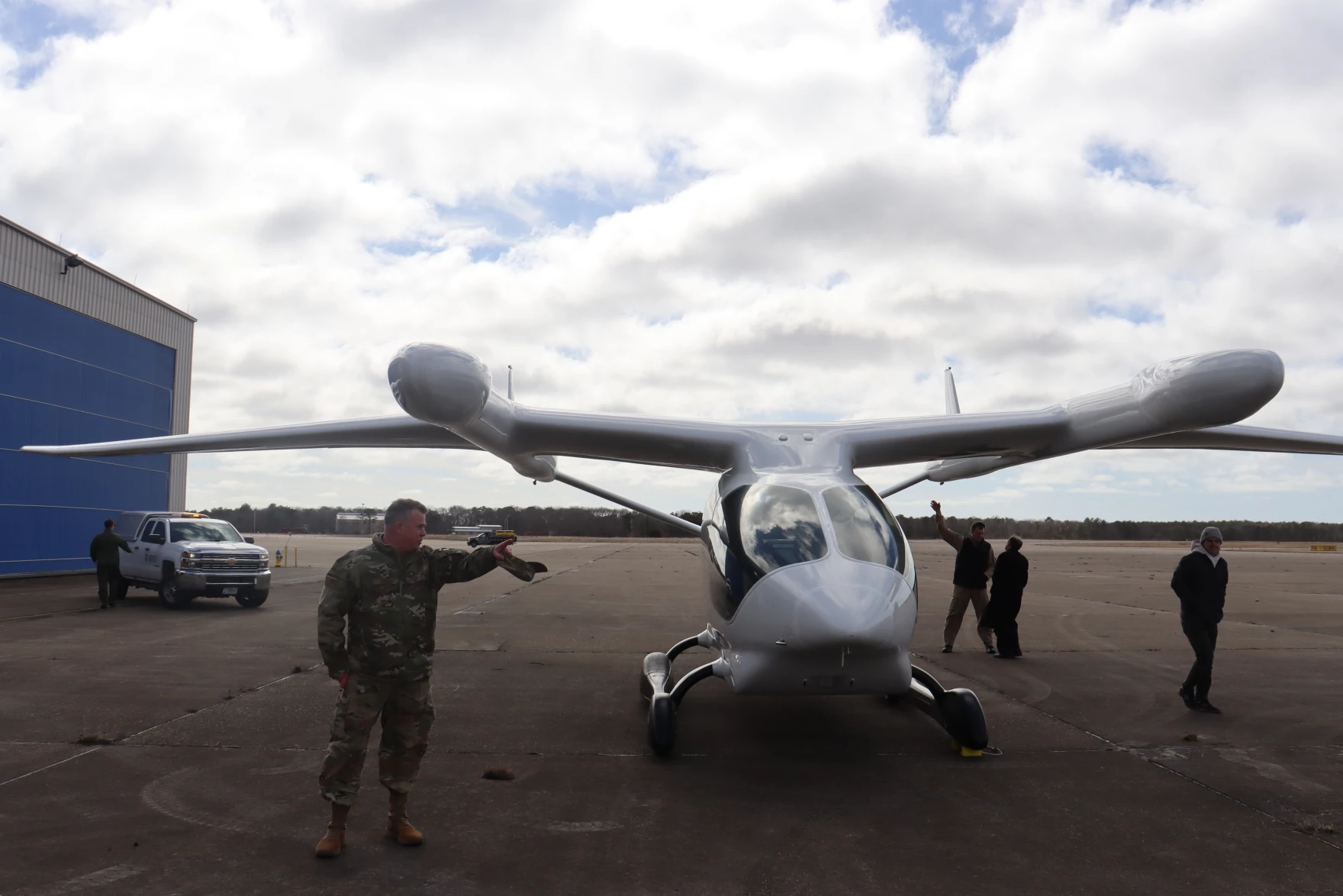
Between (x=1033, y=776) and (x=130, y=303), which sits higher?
(x=130, y=303)

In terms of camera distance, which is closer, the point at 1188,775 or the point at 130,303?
the point at 1188,775

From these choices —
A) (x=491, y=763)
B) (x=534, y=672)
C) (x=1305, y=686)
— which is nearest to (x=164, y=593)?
(x=534, y=672)

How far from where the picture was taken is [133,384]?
2697 centimetres

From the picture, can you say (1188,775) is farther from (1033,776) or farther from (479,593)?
(479,593)

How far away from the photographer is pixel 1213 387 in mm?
5906

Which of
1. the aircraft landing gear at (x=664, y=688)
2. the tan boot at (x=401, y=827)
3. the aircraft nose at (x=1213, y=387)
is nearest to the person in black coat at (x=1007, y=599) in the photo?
the aircraft landing gear at (x=664, y=688)

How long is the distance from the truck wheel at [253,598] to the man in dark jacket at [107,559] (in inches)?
87.1

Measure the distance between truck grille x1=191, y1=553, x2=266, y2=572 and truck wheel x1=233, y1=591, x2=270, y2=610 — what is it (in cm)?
58

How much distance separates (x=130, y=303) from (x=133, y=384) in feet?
8.19

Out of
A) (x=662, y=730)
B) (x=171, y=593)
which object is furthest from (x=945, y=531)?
(x=171, y=593)

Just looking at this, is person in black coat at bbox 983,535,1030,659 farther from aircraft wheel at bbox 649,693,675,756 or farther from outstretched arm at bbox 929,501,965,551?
aircraft wheel at bbox 649,693,675,756

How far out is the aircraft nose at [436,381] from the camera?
547cm

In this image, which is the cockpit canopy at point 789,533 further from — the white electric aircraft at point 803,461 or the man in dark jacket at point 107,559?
the man in dark jacket at point 107,559

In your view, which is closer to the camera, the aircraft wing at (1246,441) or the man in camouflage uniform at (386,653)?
the man in camouflage uniform at (386,653)
